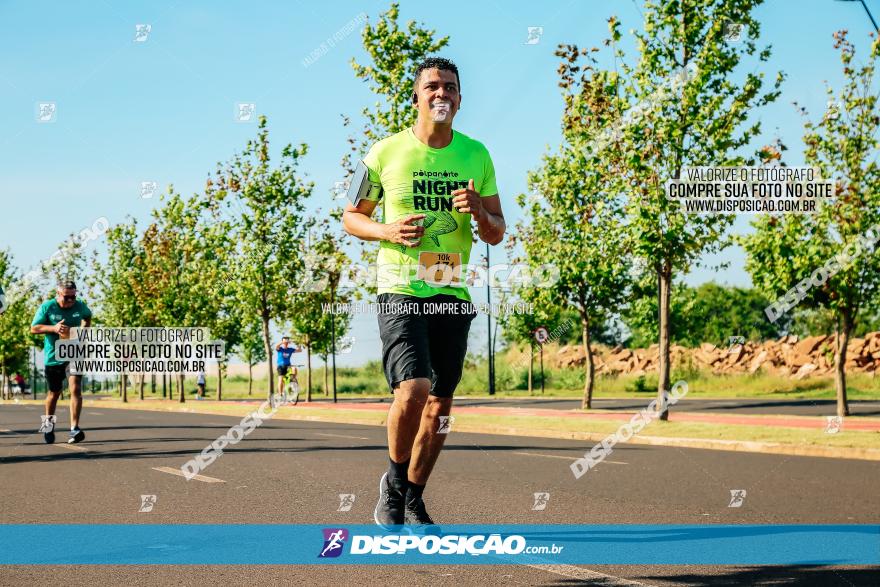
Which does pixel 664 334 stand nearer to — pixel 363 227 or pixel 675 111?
pixel 675 111

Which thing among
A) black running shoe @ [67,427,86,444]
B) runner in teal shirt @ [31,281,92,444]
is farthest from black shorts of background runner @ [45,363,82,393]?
black running shoe @ [67,427,86,444]

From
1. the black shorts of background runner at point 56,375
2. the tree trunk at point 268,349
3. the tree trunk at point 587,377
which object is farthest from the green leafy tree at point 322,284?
the black shorts of background runner at point 56,375

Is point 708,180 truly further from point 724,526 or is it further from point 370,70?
point 724,526

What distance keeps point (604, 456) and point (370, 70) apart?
13.2 m

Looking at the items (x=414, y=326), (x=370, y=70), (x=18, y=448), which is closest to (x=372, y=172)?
(x=414, y=326)

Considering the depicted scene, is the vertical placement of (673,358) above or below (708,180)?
below

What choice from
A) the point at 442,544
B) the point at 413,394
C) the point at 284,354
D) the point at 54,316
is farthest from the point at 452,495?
the point at 284,354

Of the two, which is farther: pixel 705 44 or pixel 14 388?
pixel 14 388

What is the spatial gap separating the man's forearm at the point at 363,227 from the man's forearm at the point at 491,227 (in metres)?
0.49

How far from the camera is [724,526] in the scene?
5.79 m

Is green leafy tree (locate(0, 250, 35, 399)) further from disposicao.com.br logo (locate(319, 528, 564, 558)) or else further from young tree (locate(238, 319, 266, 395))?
disposicao.com.br logo (locate(319, 528, 564, 558))

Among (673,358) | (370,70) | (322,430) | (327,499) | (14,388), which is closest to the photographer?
(327,499)

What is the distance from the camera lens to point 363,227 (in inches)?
177

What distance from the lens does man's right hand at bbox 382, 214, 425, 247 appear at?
4.23m
